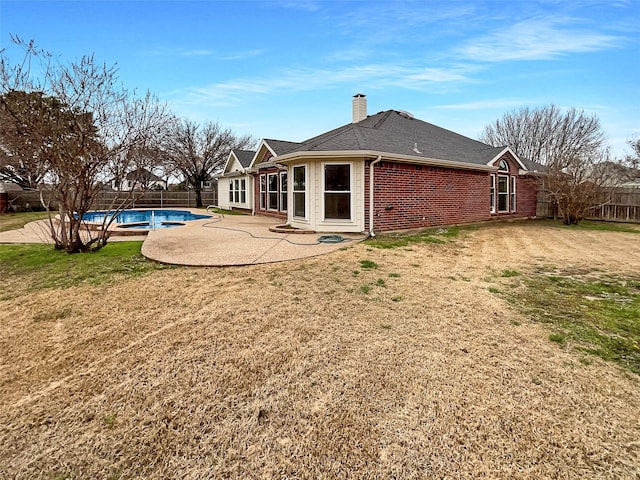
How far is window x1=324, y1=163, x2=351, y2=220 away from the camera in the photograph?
11.0 meters

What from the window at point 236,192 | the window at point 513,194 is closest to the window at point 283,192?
the window at point 236,192

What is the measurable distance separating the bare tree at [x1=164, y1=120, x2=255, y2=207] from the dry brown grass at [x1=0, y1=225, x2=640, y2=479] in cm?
2443

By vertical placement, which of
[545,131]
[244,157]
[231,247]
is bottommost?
[231,247]

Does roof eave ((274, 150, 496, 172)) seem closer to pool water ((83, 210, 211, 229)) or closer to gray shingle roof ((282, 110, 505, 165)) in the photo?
gray shingle roof ((282, 110, 505, 165))

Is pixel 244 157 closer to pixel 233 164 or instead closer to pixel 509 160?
pixel 233 164

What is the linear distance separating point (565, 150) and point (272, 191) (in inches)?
725

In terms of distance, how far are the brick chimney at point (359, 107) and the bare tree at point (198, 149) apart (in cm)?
1540

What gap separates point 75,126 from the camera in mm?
7340

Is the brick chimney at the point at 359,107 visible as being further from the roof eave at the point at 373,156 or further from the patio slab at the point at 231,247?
the patio slab at the point at 231,247

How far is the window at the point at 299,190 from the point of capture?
39.1ft

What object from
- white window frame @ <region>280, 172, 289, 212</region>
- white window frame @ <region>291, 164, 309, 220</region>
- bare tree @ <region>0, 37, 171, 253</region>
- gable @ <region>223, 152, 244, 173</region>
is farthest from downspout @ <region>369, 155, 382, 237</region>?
gable @ <region>223, 152, 244, 173</region>

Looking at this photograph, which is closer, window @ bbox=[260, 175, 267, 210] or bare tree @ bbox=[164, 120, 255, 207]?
window @ bbox=[260, 175, 267, 210]

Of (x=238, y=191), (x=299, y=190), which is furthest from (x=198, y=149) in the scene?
(x=299, y=190)

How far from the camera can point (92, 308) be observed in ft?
15.5
